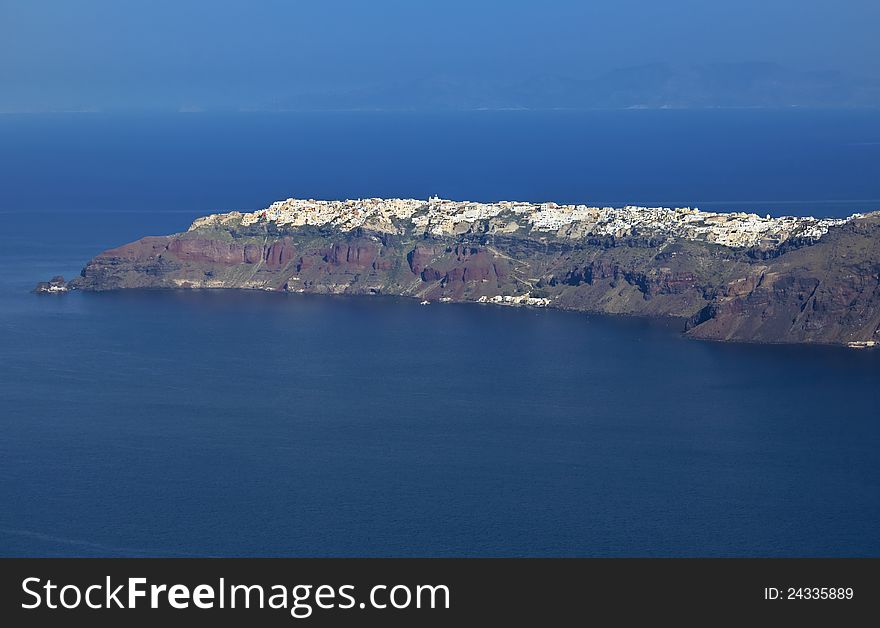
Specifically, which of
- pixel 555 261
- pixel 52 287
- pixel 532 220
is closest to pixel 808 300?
pixel 555 261

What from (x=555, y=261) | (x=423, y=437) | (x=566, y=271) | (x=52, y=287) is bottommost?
(x=423, y=437)

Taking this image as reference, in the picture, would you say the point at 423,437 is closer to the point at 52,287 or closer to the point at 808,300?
the point at 808,300

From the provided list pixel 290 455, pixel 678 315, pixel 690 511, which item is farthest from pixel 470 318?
pixel 690 511

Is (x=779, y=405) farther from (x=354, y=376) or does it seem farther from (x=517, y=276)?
(x=517, y=276)

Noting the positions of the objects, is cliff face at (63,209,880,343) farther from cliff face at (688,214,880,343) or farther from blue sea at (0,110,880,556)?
blue sea at (0,110,880,556)

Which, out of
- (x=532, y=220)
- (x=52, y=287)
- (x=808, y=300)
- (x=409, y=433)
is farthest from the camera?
(x=532, y=220)

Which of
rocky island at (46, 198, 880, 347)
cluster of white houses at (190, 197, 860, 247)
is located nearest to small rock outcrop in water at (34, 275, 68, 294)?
rocky island at (46, 198, 880, 347)

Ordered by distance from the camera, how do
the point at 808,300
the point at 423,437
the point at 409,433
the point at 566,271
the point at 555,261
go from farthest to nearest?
the point at 555,261 < the point at 566,271 < the point at 808,300 < the point at 409,433 < the point at 423,437

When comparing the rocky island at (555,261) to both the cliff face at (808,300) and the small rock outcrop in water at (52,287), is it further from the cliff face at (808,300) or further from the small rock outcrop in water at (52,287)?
the small rock outcrop in water at (52,287)
